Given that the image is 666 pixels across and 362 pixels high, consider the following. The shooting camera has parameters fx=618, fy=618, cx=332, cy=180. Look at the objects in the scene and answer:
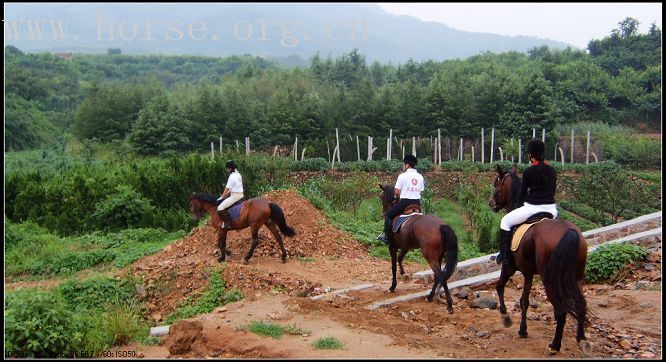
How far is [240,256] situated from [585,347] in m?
7.52

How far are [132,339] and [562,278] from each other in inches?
199

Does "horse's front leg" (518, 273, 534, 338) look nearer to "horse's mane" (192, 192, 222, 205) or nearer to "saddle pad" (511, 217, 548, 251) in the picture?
"saddle pad" (511, 217, 548, 251)

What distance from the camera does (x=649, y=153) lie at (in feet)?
104

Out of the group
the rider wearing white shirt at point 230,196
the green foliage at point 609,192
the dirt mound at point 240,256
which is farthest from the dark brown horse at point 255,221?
the green foliage at point 609,192

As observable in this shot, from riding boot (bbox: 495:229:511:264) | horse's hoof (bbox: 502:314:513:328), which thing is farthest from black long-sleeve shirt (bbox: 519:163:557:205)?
horse's hoof (bbox: 502:314:513:328)

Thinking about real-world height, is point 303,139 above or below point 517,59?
below

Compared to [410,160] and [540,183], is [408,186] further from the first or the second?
[540,183]

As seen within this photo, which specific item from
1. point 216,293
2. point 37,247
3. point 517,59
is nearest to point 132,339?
point 216,293

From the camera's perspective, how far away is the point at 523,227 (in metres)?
7.26

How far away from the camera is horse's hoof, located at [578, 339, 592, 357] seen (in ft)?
20.7

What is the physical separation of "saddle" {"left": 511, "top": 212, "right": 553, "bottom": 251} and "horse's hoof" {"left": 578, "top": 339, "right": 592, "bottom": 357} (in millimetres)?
1323

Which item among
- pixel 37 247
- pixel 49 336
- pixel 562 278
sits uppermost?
pixel 562 278

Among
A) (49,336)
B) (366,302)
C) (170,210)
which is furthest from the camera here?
(170,210)

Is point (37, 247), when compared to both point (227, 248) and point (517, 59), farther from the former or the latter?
point (517, 59)
